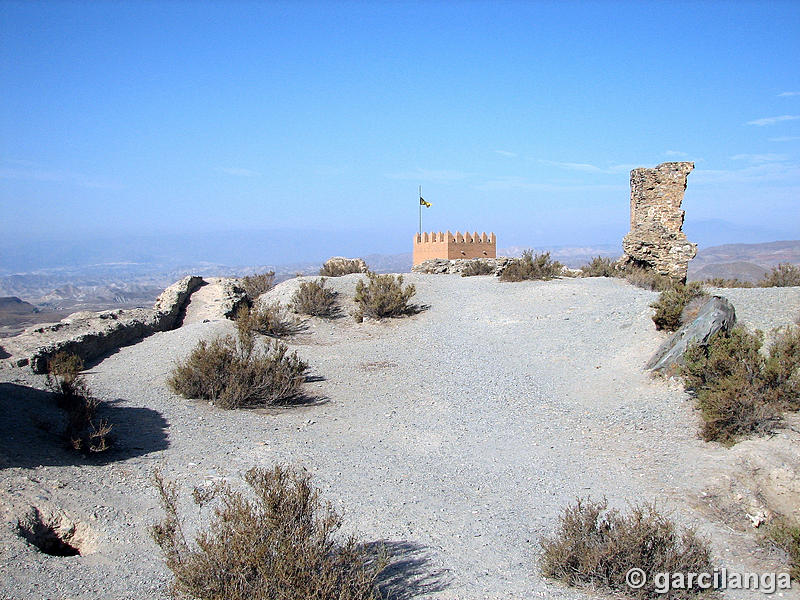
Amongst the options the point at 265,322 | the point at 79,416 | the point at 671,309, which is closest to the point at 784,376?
the point at 671,309

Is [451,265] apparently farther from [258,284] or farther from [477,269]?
[258,284]

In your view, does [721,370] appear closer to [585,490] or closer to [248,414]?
[585,490]

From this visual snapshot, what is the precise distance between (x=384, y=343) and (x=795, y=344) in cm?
775

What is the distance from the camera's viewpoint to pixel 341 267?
870 inches

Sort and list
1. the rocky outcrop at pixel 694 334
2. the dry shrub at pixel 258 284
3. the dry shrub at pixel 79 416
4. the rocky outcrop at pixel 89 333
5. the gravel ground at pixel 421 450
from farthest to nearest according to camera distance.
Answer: the dry shrub at pixel 258 284 < the rocky outcrop at pixel 89 333 < the rocky outcrop at pixel 694 334 < the dry shrub at pixel 79 416 < the gravel ground at pixel 421 450

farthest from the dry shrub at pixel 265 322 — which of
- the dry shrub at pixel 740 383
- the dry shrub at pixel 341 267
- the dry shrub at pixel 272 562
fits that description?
the dry shrub at pixel 272 562

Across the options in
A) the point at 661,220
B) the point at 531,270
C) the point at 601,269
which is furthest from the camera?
the point at 601,269

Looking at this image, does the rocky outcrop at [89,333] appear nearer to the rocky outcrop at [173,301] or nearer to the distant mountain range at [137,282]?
the rocky outcrop at [173,301]

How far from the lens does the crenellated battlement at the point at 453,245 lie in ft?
86.7

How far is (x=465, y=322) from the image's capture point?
1462 centimetres

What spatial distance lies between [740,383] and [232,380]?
661 cm

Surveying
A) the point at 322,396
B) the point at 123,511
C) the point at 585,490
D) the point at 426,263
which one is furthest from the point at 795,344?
the point at 426,263

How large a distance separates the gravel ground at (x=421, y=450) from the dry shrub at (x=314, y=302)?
8.37 feet

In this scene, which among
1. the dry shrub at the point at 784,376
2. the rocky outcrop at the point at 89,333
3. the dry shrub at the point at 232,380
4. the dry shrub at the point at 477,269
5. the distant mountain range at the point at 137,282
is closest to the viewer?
the dry shrub at the point at 784,376
